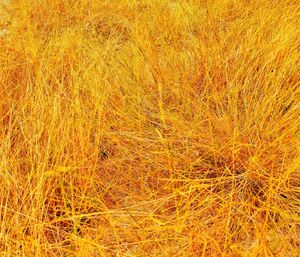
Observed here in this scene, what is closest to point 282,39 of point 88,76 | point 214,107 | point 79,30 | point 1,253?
point 214,107

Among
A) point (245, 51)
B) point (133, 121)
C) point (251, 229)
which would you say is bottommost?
point (251, 229)

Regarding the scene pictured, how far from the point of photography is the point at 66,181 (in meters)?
0.90

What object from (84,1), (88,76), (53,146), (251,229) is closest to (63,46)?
(88,76)

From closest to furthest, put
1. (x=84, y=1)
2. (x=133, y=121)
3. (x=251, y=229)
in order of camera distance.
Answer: (x=251, y=229)
(x=133, y=121)
(x=84, y=1)

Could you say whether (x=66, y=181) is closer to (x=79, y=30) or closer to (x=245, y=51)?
(x=245, y=51)

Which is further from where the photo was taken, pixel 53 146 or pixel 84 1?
pixel 84 1

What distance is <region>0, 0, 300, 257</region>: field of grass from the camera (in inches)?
31.7

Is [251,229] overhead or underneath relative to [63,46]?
underneath

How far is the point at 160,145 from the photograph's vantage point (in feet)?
3.40

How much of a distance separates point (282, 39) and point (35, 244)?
0.90 metres

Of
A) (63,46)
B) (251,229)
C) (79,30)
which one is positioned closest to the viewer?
(251,229)

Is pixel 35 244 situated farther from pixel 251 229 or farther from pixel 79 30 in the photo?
pixel 79 30

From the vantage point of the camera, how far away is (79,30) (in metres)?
1.62

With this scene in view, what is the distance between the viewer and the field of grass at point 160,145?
806mm
